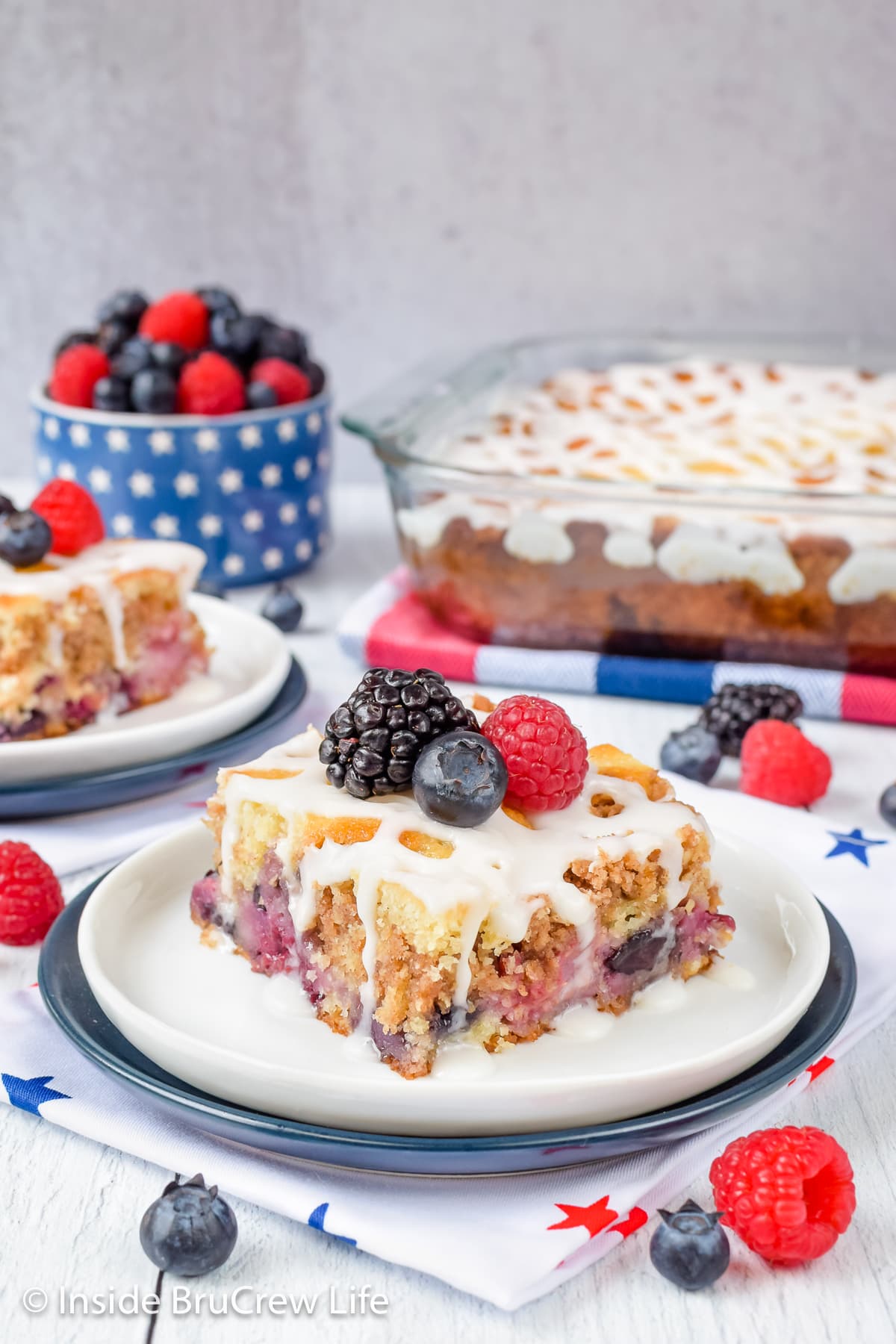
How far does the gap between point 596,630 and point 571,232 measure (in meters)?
1.62

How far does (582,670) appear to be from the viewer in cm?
271

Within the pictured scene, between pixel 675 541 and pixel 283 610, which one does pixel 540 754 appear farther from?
pixel 283 610

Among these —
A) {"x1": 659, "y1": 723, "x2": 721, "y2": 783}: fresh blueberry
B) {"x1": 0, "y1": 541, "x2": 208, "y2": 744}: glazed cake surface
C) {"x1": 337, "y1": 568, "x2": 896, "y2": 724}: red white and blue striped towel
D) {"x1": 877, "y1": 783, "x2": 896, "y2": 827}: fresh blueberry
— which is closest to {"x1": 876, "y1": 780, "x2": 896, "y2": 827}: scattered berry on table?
{"x1": 877, "y1": 783, "x2": 896, "y2": 827}: fresh blueberry

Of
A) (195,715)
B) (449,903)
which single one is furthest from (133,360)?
(449,903)

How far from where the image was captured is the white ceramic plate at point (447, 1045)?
1.29 meters

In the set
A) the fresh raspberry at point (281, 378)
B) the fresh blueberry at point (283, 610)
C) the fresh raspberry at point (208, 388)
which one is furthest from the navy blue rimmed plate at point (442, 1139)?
the fresh raspberry at point (281, 378)

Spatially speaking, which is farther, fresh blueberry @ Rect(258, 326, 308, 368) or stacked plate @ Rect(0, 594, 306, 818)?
fresh blueberry @ Rect(258, 326, 308, 368)

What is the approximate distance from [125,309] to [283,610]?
75 centimetres

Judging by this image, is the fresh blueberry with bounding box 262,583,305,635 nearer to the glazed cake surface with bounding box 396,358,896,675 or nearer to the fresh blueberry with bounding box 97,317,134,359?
the glazed cake surface with bounding box 396,358,896,675

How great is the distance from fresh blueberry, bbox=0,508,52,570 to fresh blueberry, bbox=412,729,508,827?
3.56 ft

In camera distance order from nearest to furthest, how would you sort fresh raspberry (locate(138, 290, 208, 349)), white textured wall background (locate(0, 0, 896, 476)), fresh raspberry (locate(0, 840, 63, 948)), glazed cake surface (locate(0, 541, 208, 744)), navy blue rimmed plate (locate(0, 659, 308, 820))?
1. fresh raspberry (locate(0, 840, 63, 948))
2. navy blue rimmed plate (locate(0, 659, 308, 820))
3. glazed cake surface (locate(0, 541, 208, 744))
4. fresh raspberry (locate(138, 290, 208, 349))
5. white textured wall background (locate(0, 0, 896, 476))

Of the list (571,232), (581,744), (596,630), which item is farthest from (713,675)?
(571,232)

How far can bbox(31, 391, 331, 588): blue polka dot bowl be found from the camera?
3053 millimetres

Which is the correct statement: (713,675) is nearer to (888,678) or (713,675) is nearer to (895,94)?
(888,678)
